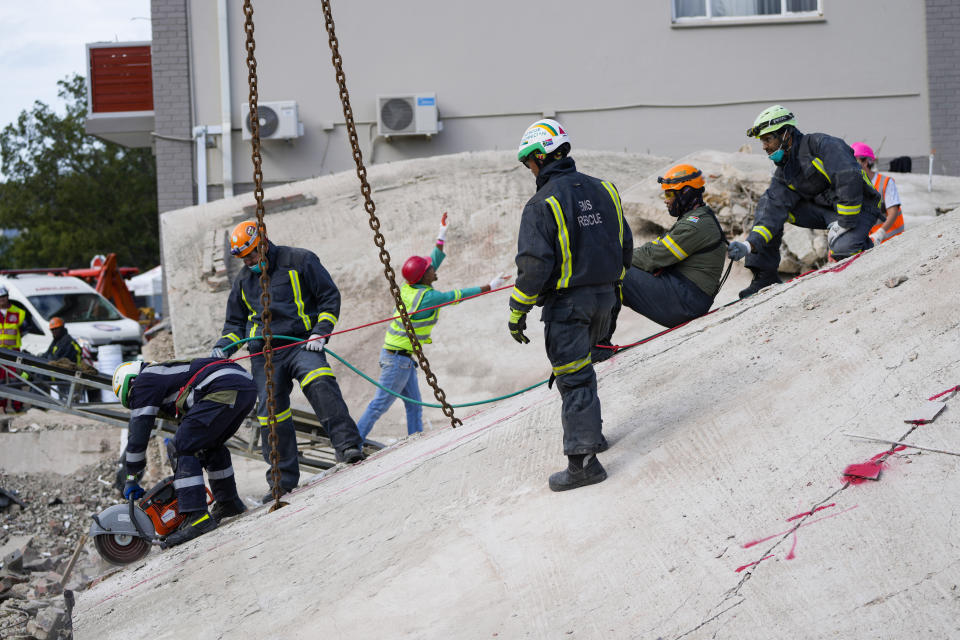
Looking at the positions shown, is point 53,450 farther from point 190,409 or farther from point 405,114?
point 405,114

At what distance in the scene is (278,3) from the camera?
15.9 meters

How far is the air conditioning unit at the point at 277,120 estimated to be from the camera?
1559 cm

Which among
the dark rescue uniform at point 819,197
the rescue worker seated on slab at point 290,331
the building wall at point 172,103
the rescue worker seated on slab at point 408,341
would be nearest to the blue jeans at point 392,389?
the rescue worker seated on slab at point 408,341

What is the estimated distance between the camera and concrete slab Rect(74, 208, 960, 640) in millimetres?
3451

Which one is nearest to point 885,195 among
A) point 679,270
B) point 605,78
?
point 679,270

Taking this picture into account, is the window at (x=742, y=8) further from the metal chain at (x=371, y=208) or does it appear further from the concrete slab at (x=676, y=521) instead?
the concrete slab at (x=676, y=521)

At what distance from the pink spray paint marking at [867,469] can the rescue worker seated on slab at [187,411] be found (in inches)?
156

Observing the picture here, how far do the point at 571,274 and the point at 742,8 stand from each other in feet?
45.4

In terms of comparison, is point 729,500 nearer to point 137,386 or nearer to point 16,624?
point 137,386

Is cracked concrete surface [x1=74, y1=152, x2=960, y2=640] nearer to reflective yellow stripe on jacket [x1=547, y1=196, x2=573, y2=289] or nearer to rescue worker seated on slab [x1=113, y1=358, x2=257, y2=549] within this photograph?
rescue worker seated on slab [x1=113, y1=358, x2=257, y2=549]

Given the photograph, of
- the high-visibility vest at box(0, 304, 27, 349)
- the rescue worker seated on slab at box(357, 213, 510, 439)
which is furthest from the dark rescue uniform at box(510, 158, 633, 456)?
the high-visibility vest at box(0, 304, 27, 349)


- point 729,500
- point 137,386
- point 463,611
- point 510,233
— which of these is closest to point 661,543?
point 729,500

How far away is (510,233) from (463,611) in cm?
932

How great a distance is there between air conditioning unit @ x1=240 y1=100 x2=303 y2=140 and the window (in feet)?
22.2
